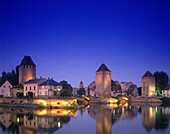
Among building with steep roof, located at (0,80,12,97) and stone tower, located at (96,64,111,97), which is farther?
stone tower, located at (96,64,111,97)

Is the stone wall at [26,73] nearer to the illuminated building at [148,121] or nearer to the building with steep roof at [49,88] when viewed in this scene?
the building with steep roof at [49,88]

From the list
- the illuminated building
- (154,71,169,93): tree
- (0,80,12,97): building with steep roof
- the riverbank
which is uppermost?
Answer: (154,71,169,93): tree

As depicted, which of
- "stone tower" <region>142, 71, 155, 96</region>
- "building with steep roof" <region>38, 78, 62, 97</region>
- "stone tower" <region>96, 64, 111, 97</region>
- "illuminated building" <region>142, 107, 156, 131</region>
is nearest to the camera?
"illuminated building" <region>142, 107, 156, 131</region>

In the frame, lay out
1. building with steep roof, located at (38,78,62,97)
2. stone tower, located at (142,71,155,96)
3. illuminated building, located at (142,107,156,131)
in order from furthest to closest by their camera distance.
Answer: stone tower, located at (142,71,155,96) < building with steep roof, located at (38,78,62,97) < illuminated building, located at (142,107,156,131)

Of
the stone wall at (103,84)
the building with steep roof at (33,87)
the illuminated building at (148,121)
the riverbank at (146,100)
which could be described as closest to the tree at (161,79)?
the riverbank at (146,100)

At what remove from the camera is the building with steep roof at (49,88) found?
46.9m

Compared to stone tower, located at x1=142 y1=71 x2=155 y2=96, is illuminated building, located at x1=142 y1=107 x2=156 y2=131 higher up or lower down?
lower down

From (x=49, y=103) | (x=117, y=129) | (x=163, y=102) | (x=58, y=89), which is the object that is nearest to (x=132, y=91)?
(x=163, y=102)

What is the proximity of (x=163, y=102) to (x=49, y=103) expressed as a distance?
120ft

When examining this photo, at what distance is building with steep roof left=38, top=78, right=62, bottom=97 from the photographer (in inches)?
1845

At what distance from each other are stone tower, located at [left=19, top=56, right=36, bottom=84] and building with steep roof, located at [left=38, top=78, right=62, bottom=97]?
1284 centimetres

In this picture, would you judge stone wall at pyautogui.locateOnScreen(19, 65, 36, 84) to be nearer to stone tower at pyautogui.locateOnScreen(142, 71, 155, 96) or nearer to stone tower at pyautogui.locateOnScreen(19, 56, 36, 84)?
stone tower at pyautogui.locateOnScreen(19, 56, 36, 84)

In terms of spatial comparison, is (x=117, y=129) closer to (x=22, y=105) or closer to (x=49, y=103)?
(x=49, y=103)

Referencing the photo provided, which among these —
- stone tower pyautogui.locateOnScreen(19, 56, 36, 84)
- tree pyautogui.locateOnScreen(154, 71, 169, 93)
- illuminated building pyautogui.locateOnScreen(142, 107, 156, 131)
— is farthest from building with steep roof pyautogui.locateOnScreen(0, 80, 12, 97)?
tree pyautogui.locateOnScreen(154, 71, 169, 93)
